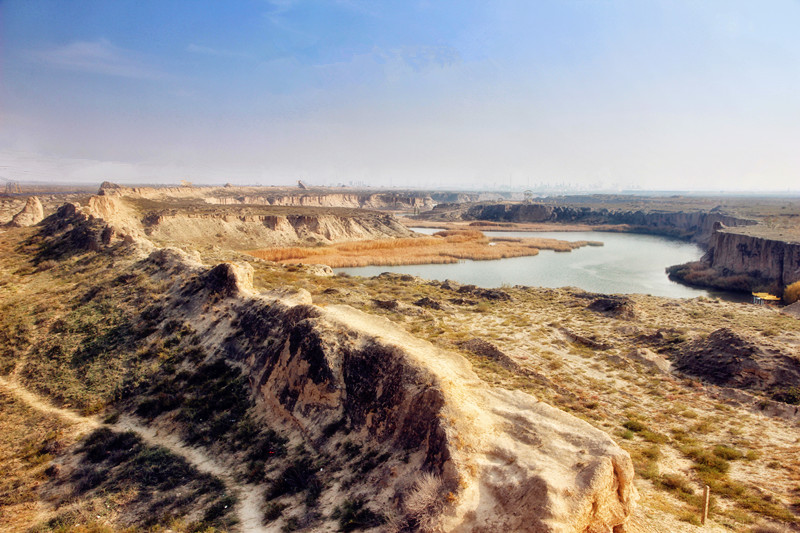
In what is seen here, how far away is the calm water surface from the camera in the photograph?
48031 mm

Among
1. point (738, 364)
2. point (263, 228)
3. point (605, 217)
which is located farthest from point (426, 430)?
point (605, 217)

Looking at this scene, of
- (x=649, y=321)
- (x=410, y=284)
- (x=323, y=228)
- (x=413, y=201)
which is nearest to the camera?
(x=649, y=321)

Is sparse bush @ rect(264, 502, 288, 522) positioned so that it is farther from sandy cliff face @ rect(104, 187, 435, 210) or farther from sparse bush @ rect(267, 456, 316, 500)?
sandy cliff face @ rect(104, 187, 435, 210)

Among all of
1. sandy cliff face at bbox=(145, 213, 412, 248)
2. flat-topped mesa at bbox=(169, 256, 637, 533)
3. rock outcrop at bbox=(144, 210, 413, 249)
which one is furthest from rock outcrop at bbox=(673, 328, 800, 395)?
sandy cliff face at bbox=(145, 213, 412, 248)

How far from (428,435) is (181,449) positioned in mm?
8184

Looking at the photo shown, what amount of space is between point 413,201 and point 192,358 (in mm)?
182650

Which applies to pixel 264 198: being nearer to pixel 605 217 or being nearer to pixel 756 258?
pixel 605 217

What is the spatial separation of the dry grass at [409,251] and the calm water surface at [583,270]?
2023mm

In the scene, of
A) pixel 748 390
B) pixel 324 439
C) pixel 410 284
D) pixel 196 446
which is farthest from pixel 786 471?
pixel 410 284

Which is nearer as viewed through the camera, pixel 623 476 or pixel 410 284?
pixel 623 476

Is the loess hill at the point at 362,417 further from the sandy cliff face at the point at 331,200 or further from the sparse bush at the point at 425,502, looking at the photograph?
the sandy cliff face at the point at 331,200

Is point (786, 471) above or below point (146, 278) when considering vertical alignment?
below

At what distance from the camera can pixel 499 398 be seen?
10727mm

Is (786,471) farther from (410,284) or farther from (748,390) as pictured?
(410,284)
